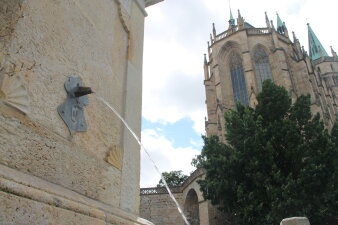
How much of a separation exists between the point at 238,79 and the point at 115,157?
3193 centimetres

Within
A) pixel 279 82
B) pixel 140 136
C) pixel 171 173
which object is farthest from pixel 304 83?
pixel 140 136

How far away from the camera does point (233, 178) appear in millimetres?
14250

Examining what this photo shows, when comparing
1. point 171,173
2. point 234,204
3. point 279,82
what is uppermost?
point 279,82

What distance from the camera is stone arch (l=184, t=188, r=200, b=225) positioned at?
22859 millimetres

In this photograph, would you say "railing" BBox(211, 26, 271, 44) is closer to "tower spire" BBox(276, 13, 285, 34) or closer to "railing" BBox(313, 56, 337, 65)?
"tower spire" BBox(276, 13, 285, 34)

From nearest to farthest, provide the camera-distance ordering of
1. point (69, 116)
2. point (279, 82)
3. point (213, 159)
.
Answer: point (69, 116)
point (213, 159)
point (279, 82)

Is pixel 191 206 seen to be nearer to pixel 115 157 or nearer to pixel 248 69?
pixel 248 69

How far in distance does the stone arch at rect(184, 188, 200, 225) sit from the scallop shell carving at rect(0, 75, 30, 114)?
73.3 feet

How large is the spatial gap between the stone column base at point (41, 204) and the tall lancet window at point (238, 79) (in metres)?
30.6

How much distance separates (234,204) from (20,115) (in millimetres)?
13574

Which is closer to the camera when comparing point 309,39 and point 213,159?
point 213,159

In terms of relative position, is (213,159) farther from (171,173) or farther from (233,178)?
(171,173)

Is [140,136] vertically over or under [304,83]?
under

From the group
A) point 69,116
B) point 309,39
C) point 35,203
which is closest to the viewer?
point 35,203
